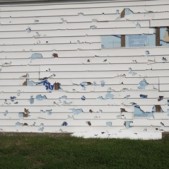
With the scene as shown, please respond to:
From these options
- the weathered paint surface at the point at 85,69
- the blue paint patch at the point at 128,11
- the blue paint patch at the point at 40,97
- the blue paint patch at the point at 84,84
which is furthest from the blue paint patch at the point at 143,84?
the blue paint patch at the point at 40,97

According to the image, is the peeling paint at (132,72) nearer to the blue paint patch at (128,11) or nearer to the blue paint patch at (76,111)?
the blue paint patch at (128,11)

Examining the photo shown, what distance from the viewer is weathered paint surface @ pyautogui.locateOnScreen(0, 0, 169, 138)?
360 inches

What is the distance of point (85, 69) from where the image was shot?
30.7 feet

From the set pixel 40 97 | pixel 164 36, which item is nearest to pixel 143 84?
pixel 164 36

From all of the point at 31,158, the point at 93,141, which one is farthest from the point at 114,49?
the point at 31,158

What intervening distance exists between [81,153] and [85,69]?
90.5 inches

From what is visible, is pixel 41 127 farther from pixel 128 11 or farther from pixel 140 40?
pixel 128 11

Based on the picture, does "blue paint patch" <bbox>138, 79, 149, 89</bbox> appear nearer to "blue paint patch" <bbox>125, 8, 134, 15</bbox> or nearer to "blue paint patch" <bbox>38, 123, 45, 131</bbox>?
"blue paint patch" <bbox>125, 8, 134, 15</bbox>

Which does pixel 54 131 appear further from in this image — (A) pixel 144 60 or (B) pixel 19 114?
(A) pixel 144 60

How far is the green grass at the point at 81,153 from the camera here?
7.07 metres

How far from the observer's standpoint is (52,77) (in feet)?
31.0

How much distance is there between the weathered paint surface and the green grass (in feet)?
2.48

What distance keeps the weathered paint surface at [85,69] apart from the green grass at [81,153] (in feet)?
2.48

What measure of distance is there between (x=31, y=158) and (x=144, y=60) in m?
3.19
